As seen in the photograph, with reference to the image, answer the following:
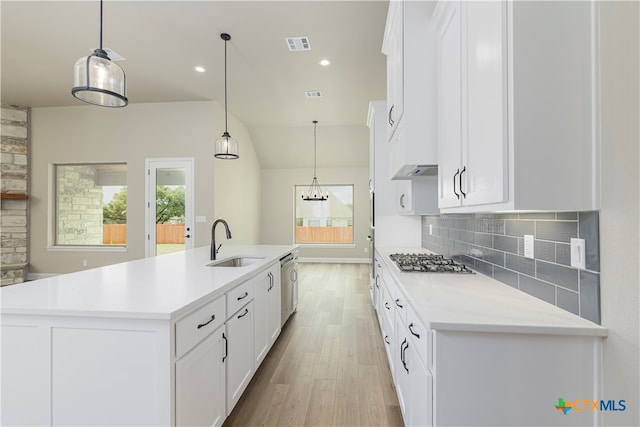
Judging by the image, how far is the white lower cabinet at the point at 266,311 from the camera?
2.41 m

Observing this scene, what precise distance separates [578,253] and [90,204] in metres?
7.54

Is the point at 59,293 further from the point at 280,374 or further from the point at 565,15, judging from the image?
the point at 565,15

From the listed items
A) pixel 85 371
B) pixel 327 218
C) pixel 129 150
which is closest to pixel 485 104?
pixel 85 371

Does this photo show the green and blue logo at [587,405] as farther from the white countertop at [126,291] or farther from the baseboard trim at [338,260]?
the baseboard trim at [338,260]

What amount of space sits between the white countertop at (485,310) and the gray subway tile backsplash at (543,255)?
54 millimetres

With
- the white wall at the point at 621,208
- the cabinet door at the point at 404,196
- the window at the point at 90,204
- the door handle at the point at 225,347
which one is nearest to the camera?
the white wall at the point at 621,208

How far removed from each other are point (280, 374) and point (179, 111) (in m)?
4.97

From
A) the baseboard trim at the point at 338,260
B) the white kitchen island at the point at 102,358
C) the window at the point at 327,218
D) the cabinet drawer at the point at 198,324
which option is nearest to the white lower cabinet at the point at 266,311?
the cabinet drawer at the point at 198,324

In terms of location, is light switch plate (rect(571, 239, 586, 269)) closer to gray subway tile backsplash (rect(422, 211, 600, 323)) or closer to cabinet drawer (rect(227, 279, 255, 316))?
gray subway tile backsplash (rect(422, 211, 600, 323))

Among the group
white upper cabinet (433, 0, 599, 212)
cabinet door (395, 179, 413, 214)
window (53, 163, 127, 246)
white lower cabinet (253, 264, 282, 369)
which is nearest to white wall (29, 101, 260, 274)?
window (53, 163, 127, 246)

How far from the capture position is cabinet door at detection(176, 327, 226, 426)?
1.36m

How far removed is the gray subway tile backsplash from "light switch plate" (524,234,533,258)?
0.08 feet

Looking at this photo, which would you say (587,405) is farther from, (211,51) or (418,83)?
(211,51)

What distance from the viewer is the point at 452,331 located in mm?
1156
